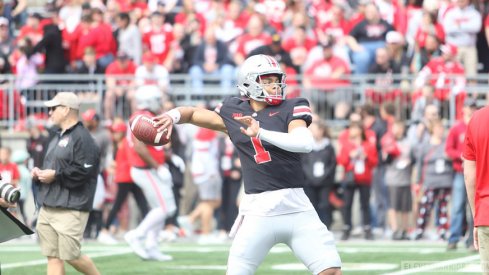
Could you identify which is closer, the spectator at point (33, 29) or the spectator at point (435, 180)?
the spectator at point (435, 180)

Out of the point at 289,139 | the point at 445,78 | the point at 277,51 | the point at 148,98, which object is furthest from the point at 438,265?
the point at 277,51

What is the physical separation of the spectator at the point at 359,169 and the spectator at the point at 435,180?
728 millimetres

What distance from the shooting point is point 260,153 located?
339 inches

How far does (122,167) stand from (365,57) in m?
5.39

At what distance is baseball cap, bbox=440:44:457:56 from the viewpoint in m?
19.6

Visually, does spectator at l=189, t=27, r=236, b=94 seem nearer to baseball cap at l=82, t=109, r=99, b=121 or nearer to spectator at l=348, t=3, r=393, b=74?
spectator at l=348, t=3, r=393, b=74

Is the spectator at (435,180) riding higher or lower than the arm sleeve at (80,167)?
lower

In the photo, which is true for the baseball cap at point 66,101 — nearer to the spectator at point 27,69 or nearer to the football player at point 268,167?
the football player at point 268,167

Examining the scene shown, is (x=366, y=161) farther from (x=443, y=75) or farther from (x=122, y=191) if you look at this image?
(x=122, y=191)

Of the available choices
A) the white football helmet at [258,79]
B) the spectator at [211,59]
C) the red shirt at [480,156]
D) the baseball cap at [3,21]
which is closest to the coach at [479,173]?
the red shirt at [480,156]

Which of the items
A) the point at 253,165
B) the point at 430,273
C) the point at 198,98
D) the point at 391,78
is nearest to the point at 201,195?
the point at 198,98

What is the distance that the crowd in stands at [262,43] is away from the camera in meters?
19.9

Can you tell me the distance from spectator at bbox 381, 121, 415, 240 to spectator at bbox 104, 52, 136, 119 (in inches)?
174

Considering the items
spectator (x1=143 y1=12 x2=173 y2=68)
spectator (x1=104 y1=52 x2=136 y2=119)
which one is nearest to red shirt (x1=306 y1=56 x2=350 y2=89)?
spectator (x1=143 y1=12 x2=173 y2=68)
